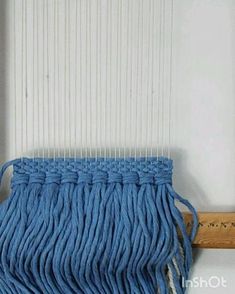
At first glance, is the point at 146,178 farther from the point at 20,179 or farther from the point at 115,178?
the point at 20,179

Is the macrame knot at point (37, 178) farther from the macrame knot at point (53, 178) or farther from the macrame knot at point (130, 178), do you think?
the macrame knot at point (130, 178)

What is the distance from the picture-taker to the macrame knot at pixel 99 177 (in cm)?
75

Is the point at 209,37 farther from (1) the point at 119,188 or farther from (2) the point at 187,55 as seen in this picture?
(1) the point at 119,188

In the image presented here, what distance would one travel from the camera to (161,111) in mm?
796

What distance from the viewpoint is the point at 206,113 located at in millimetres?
796

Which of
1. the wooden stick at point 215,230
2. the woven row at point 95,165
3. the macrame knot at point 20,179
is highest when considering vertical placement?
the woven row at point 95,165

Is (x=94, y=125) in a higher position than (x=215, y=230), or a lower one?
higher

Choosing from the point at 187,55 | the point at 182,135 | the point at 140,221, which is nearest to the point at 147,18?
the point at 187,55

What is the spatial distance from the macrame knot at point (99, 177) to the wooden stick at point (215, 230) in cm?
13

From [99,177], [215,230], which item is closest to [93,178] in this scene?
[99,177]

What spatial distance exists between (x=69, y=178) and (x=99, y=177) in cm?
4

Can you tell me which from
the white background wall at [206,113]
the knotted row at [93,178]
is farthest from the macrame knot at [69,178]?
the white background wall at [206,113]

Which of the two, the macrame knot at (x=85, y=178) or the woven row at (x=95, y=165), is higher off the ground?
the woven row at (x=95, y=165)

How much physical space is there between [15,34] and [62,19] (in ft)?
0.24
